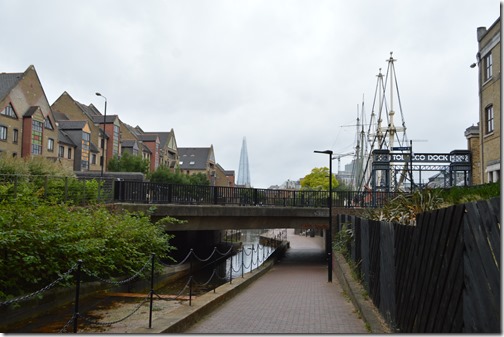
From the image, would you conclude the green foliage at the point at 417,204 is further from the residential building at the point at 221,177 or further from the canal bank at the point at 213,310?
the residential building at the point at 221,177

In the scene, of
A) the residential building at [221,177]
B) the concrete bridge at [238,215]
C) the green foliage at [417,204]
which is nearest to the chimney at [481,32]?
the concrete bridge at [238,215]

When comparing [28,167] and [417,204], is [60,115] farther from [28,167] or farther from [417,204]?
[417,204]

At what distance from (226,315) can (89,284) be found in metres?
4.25

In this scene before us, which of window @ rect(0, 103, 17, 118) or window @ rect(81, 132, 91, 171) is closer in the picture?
window @ rect(0, 103, 17, 118)

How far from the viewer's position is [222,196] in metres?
26.7

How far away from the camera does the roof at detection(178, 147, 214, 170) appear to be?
111125mm

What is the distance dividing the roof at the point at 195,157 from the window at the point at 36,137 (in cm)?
6107

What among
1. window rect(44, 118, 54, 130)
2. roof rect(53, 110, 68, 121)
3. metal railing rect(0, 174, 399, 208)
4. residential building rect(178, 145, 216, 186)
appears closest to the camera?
metal railing rect(0, 174, 399, 208)

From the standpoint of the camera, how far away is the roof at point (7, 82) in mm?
45763

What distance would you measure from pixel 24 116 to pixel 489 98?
41.4 metres

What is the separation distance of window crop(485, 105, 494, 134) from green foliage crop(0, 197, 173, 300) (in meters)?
17.8

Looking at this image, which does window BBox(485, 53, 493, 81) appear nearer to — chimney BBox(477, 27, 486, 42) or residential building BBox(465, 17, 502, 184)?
residential building BBox(465, 17, 502, 184)

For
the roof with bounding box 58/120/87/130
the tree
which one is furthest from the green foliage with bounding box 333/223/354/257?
the tree

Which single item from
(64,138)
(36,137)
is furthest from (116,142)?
(36,137)
